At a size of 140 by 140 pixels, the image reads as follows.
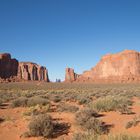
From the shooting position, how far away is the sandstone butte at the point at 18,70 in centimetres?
12756

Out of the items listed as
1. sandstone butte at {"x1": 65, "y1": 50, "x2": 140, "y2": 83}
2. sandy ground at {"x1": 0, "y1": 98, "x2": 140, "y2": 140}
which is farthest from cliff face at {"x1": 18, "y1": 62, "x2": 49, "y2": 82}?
sandy ground at {"x1": 0, "y1": 98, "x2": 140, "y2": 140}

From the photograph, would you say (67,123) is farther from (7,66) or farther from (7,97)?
(7,66)

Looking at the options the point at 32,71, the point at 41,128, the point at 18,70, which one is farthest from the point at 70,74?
the point at 41,128

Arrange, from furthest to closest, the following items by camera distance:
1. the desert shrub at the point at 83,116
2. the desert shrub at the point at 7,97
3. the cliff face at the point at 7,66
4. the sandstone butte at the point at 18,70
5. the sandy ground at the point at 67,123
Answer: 1. the cliff face at the point at 7,66
2. the sandstone butte at the point at 18,70
3. the desert shrub at the point at 7,97
4. the desert shrub at the point at 83,116
5. the sandy ground at the point at 67,123

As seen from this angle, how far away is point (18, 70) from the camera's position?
139 metres

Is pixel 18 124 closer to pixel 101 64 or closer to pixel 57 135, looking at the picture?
pixel 57 135

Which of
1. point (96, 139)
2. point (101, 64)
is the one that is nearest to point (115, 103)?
point (96, 139)

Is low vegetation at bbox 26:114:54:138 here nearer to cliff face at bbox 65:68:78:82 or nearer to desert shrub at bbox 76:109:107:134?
desert shrub at bbox 76:109:107:134

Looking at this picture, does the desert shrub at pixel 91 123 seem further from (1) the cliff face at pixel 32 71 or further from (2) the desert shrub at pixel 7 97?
(1) the cliff face at pixel 32 71

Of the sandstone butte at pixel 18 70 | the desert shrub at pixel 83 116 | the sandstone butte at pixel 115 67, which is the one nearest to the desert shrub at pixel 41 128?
the desert shrub at pixel 83 116

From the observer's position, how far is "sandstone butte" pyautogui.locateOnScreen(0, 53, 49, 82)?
128 meters

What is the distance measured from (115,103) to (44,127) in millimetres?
7012

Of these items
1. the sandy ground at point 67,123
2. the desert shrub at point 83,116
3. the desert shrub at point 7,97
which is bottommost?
the sandy ground at point 67,123

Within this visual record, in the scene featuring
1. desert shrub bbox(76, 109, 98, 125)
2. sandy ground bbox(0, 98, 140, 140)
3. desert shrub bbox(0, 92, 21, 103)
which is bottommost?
sandy ground bbox(0, 98, 140, 140)
